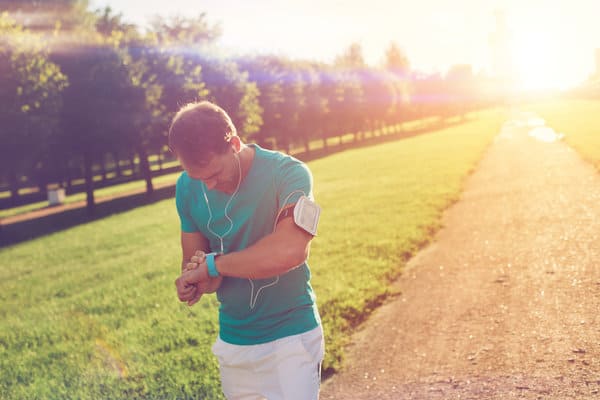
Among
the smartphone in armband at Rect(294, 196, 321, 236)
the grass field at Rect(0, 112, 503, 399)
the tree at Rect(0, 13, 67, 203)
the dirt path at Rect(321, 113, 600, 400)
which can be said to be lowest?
the grass field at Rect(0, 112, 503, 399)

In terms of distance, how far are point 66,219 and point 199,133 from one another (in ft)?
87.7

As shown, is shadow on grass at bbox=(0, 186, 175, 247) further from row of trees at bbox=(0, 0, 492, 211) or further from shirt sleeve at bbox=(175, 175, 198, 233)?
shirt sleeve at bbox=(175, 175, 198, 233)

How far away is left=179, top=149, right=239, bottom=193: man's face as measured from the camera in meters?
2.20

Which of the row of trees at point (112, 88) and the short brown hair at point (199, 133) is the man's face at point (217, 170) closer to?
the short brown hair at point (199, 133)

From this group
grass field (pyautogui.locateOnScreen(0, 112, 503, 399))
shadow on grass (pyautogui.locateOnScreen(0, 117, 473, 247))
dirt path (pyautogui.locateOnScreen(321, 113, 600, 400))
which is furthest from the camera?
shadow on grass (pyautogui.locateOnScreen(0, 117, 473, 247))

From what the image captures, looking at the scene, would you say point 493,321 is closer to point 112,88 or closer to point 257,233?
point 257,233

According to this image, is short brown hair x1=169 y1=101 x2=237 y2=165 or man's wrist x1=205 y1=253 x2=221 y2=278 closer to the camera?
short brown hair x1=169 y1=101 x2=237 y2=165

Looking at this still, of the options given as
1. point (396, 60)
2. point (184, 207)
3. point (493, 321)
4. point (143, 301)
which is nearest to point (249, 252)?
point (184, 207)

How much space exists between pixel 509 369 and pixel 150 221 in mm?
17036

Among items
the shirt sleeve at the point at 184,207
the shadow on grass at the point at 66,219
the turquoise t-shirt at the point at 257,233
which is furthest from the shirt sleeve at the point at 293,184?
the shadow on grass at the point at 66,219

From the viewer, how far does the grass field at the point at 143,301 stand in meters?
5.40

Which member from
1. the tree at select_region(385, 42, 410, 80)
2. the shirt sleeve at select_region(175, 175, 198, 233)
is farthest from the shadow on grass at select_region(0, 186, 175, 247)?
the tree at select_region(385, 42, 410, 80)

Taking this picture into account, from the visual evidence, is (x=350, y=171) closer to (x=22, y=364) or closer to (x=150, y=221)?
(x=150, y=221)

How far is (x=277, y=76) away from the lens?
155ft
